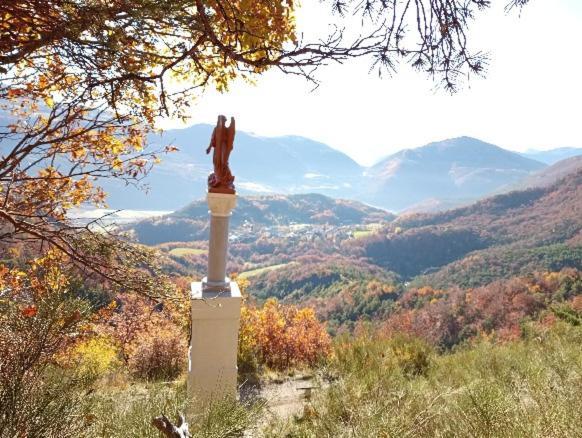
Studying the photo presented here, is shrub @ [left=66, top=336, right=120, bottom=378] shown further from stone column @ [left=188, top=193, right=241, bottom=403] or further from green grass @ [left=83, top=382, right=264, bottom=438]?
stone column @ [left=188, top=193, right=241, bottom=403]

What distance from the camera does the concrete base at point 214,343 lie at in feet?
11.7

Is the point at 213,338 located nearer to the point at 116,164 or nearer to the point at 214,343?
the point at 214,343

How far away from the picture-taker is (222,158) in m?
3.90

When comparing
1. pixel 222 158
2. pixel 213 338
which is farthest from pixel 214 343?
pixel 222 158

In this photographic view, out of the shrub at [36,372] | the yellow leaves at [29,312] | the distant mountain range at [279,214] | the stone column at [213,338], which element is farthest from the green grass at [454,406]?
the distant mountain range at [279,214]

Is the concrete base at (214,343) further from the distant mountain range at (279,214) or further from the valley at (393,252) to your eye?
the distant mountain range at (279,214)

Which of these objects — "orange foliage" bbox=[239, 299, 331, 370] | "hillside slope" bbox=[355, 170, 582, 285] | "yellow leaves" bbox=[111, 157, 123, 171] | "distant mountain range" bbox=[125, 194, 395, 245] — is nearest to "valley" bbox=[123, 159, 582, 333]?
"hillside slope" bbox=[355, 170, 582, 285]

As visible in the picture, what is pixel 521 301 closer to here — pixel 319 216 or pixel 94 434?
pixel 94 434

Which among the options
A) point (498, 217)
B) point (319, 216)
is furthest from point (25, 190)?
point (319, 216)

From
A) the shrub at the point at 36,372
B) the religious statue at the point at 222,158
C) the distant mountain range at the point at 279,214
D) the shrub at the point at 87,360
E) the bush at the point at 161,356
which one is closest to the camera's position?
the shrub at the point at 36,372

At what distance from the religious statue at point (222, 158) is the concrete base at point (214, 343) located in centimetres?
106

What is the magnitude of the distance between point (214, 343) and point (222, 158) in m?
1.81

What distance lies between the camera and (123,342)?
13.7m

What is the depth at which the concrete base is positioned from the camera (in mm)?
3559
